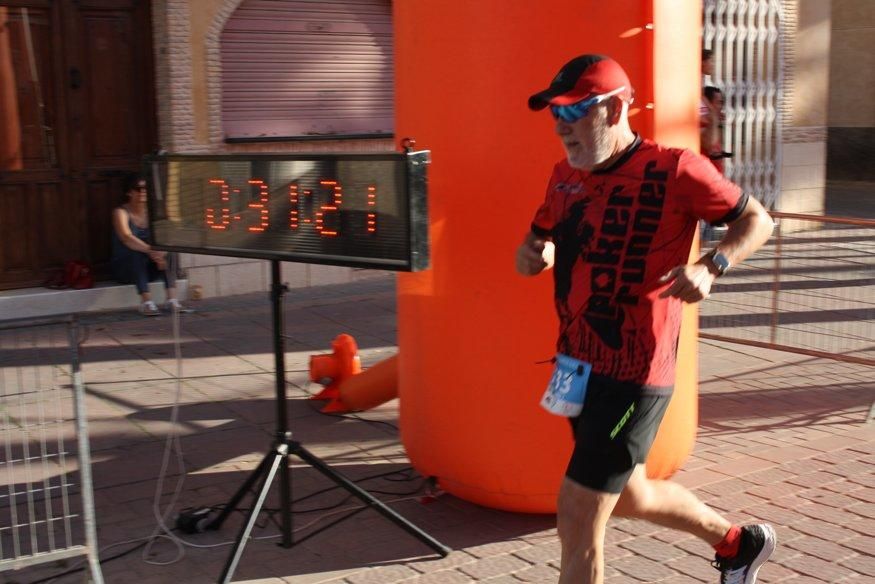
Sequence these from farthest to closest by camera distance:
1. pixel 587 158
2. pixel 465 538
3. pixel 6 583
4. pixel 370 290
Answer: pixel 370 290, pixel 465 538, pixel 6 583, pixel 587 158

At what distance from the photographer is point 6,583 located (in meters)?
4.39

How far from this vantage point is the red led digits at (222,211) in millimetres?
4469

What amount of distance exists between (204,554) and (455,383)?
133 centimetres

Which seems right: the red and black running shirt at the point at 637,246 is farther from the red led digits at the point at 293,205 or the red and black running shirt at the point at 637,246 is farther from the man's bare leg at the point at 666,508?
the red led digits at the point at 293,205

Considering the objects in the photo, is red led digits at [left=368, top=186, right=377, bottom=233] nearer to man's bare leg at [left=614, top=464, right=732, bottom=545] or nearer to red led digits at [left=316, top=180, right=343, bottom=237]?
red led digits at [left=316, top=180, right=343, bottom=237]

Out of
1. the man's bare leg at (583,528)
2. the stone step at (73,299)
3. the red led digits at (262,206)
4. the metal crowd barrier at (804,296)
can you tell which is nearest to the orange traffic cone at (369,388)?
the red led digits at (262,206)

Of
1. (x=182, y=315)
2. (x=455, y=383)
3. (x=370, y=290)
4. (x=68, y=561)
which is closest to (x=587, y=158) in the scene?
(x=455, y=383)

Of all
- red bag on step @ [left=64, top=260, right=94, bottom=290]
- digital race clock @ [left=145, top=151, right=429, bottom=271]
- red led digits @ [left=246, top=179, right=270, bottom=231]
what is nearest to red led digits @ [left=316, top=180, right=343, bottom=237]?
digital race clock @ [left=145, top=151, right=429, bottom=271]

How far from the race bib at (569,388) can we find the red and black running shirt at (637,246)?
37 millimetres

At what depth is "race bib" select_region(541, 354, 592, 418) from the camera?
3.57 metres

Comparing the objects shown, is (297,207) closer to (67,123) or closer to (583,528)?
(583,528)

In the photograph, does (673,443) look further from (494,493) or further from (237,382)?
(237,382)

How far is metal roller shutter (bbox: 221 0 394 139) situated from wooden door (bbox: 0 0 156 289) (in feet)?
3.02

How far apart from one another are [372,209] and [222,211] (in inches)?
32.4
